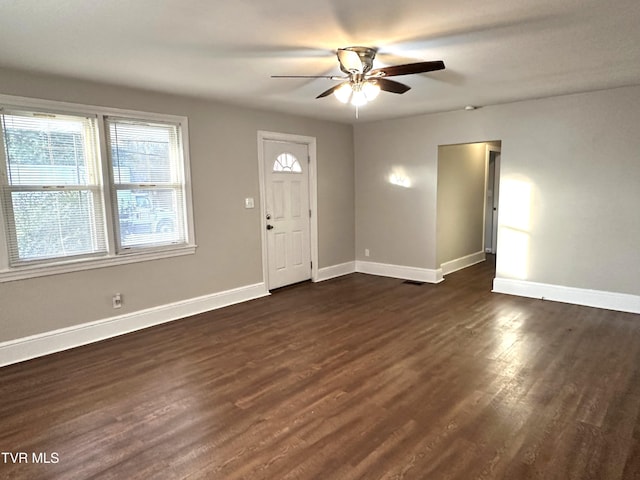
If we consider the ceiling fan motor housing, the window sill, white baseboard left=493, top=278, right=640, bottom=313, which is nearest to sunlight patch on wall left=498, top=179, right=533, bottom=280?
white baseboard left=493, top=278, right=640, bottom=313

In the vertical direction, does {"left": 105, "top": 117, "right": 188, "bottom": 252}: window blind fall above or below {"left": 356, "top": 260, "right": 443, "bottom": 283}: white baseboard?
above

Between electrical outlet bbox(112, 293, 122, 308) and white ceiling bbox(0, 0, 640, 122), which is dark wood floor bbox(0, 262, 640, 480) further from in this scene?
white ceiling bbox(0, 0, 640, 122)

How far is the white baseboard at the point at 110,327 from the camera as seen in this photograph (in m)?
3.33

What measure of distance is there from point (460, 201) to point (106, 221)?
16.6ft

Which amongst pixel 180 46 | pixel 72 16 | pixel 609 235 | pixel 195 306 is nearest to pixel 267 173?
pixel 195 306

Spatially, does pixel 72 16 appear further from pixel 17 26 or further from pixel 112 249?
pixel 112 249

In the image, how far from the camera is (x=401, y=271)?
609 centimetres

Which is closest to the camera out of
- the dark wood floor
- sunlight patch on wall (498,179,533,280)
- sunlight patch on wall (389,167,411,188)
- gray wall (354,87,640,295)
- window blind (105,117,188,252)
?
the dark wood floor

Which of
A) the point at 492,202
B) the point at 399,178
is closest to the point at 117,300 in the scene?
the point at 399,178

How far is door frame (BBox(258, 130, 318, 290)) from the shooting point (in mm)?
5055

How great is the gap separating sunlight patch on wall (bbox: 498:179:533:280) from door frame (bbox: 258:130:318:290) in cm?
257

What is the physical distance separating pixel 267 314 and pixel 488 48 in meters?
3.32

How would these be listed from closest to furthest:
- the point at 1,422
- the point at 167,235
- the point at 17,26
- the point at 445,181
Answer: the point at 17,26 < the point at 1,422 < the point at 167,235 < the point at 445,181

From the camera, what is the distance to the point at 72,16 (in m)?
2.18
